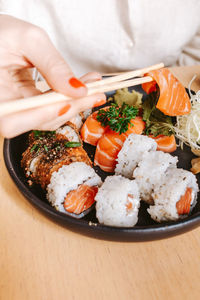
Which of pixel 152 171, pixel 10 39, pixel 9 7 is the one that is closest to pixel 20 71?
pixel 10 39

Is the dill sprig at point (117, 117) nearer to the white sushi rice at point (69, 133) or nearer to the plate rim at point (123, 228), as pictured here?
the white sushi rice at point (69, 133)

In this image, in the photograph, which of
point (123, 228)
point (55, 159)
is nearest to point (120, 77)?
point (55, 159)

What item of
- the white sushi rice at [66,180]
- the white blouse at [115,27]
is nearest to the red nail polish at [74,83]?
the white sushi rice at [66,180]

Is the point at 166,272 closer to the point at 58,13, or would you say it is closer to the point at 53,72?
the point at 53,72

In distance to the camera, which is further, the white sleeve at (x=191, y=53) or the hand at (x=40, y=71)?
the white sleeve at (x=191, y=53)

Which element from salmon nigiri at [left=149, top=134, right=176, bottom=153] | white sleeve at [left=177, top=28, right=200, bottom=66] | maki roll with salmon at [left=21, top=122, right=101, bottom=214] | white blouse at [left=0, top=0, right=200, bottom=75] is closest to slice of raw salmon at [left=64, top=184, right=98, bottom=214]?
maki roll with salmon at [left=21, top=122, right=101, bottom=214]

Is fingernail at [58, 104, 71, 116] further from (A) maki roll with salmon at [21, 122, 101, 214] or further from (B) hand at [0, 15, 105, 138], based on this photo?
(A) maki roll with salmon at [21, 122, 101, 214]
